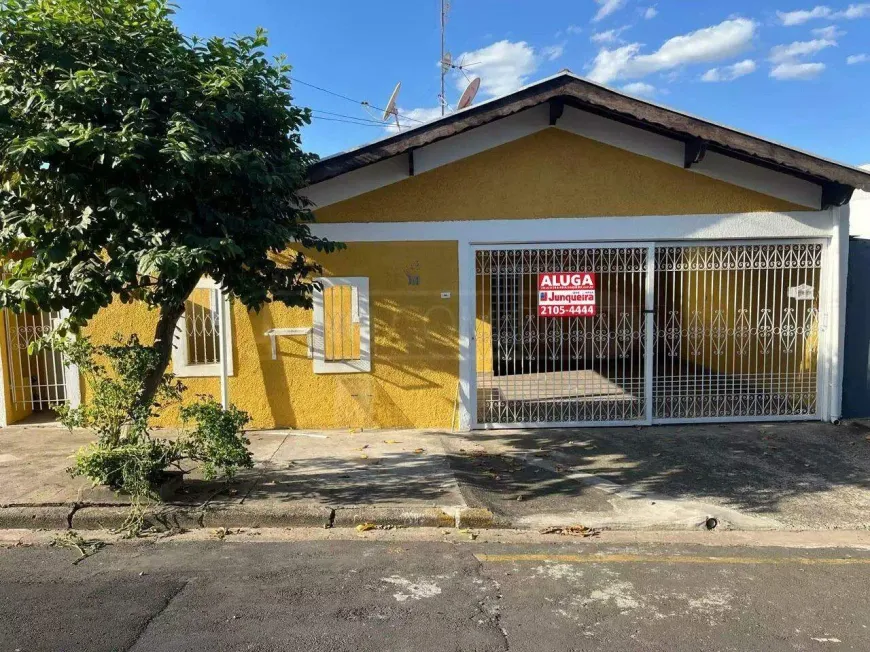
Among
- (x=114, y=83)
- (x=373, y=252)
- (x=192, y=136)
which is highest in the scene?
(x=114, y=83)

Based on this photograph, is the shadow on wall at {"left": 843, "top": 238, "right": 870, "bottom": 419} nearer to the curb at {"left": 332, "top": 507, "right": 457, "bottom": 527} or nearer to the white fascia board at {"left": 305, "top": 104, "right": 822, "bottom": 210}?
the white fascia board at {"left": 305, "top": 104, "right": 822, "bottom": 210}

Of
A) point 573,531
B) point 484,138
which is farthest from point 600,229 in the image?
point 573,531

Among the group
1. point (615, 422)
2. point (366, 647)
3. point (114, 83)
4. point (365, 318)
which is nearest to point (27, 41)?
point (114, 83)

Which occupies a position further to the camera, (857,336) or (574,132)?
(857,336)

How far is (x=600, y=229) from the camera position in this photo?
7.04 metres

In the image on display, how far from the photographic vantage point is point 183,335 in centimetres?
709

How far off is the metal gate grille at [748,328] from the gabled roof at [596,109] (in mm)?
1133

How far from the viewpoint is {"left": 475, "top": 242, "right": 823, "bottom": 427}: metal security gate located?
283 inches

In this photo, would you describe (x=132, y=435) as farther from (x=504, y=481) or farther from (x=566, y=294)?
(x=566, y=294)

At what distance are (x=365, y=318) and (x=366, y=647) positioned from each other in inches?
175

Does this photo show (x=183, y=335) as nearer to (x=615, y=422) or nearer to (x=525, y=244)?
(x=525, y=244)

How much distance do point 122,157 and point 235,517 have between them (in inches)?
111

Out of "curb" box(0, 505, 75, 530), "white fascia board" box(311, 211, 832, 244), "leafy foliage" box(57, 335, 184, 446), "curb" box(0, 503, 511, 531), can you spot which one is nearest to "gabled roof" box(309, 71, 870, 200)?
"white fascia board" box(311, 211, 832, 244)

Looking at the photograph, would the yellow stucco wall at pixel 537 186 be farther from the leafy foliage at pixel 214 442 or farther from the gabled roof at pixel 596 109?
the leafy foliage at pixel 214 442
